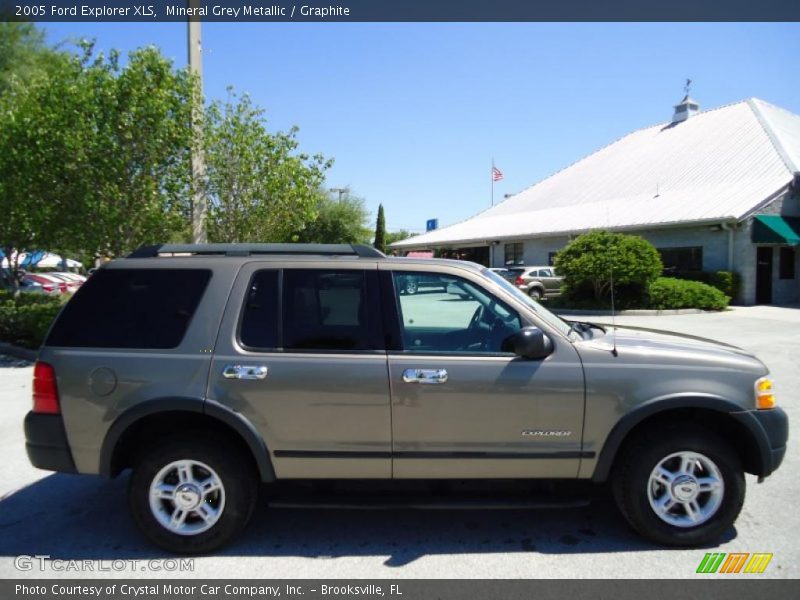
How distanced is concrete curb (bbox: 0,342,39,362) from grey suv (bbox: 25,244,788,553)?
28.0 feet

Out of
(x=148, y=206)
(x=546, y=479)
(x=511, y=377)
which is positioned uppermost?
(x=148, y=206)

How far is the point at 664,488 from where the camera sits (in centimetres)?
344

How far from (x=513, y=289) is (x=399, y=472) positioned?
4.65 feet

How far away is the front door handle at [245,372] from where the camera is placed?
131 inches

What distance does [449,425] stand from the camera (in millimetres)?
3336

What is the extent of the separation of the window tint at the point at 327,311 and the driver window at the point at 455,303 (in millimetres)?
232

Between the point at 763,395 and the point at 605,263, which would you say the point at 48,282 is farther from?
the point at 763,395

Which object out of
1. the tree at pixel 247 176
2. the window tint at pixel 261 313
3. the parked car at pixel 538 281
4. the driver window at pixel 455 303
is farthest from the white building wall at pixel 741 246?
the window tint at pixel 261 313

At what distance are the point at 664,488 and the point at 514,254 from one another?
97.5ft

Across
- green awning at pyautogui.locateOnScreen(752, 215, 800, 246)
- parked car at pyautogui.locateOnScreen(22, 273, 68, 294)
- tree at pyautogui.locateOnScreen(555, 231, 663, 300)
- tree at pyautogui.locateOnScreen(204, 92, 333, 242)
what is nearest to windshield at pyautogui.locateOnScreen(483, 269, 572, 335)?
tree at pyautogui.locateOnScreen(204, 92, 333, 242)

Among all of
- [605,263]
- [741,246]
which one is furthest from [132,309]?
[741,246]

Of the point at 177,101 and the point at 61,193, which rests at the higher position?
the point at 177,101
